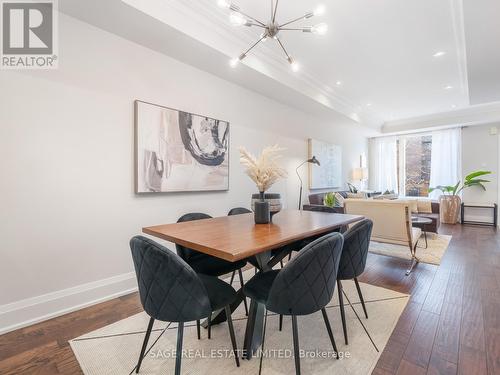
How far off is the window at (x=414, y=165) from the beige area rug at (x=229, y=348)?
A: 6.60 meters

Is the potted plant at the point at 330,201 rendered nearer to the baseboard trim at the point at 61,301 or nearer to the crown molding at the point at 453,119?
the baseboard trim at the point at 61,301

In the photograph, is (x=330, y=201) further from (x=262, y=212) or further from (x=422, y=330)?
(x=262, y=212)

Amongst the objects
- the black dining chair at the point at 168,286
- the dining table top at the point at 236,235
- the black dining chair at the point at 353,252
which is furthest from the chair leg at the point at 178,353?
the black dining chair at the point at 353,252

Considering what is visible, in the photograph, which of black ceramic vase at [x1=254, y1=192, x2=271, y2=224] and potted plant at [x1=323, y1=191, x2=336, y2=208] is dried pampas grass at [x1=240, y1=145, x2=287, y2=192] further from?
potted plant at [x1=323, y1=191, x2=336, y2=208]

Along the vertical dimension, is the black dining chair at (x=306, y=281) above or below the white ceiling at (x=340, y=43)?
below

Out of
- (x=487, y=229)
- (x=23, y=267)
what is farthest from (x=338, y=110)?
(x=23, y=267)

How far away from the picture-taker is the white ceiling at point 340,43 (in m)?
2.37

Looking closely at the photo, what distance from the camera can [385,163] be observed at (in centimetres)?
795

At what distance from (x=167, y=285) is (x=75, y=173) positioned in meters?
1.64

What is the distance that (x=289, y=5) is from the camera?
8.24 feet

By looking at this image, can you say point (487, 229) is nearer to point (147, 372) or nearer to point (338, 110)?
point (338, 110)

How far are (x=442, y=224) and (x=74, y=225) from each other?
7.57 m

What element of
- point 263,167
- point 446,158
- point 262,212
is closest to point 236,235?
point 262,212

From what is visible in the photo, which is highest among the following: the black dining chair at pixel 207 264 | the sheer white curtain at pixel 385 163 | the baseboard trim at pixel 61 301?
the sheer white curtain at pixel 385 163
